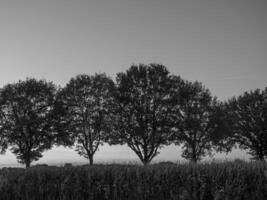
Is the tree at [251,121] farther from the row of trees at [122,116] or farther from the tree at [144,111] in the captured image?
the tree at [144,111]

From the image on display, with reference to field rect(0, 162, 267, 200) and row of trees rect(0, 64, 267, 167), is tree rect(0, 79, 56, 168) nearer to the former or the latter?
row of trees rect(0, 64, 267, 167)

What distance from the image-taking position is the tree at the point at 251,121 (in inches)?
1800

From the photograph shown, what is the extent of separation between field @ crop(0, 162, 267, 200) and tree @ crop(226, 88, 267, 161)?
126 feet

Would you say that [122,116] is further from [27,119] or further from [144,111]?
[27,119]

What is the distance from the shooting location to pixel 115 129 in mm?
40719

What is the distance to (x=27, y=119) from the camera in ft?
133

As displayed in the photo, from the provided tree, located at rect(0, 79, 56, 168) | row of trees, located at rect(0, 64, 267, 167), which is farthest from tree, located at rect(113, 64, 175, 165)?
tree, located at rect(0, 79, 56, 168)

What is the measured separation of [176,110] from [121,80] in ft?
29.1

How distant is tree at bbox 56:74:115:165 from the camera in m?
42.0

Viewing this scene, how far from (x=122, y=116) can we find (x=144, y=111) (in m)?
3.31

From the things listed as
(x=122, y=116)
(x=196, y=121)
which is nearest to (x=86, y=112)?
(x=122, y=116)

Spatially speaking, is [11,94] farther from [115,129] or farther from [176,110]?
[176,110]

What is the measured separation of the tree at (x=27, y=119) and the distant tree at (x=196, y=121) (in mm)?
18622

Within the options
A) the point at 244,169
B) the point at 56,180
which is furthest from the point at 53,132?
the point at 244,169
